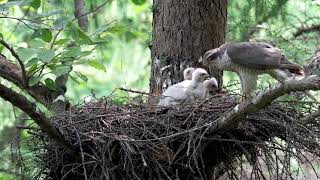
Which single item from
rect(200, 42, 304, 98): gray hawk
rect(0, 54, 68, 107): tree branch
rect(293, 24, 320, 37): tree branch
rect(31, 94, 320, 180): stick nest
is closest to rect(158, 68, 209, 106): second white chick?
rect(200, 42, 304, 98): gray hawk

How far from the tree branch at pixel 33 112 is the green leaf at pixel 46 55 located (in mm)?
300

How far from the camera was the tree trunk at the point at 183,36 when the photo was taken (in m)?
4.97

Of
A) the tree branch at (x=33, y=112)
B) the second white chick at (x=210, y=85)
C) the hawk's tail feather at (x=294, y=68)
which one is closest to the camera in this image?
the tree branch at (x=33, y=112)

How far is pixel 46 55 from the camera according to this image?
340cm

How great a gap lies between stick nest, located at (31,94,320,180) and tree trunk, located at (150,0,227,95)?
2.58ft

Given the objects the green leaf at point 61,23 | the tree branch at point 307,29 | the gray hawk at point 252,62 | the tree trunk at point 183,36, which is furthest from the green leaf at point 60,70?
the tree branch at point 307,29

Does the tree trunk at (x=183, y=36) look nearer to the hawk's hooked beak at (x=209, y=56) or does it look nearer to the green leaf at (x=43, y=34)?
the hawk's hooked beak at (x=209, y=56)

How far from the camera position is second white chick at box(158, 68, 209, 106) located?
15.0 ft

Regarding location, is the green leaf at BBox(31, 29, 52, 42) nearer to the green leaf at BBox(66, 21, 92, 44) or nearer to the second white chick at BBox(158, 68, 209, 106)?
the green leaf at BBox(66, 21, 92, 44)

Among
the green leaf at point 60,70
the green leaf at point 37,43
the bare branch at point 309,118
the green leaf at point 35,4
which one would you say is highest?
the green leaf at point 35,4

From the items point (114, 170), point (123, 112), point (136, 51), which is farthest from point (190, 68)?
point (136, 51)

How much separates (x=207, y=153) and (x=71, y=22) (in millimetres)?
1292

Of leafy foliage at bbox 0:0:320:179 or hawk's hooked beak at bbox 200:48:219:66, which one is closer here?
leafy foliage at bbox 0:0:320:179

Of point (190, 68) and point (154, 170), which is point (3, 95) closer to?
point (154, 170)
